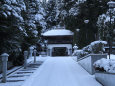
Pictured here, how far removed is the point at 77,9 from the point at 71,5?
100 inches

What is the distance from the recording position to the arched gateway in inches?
1287

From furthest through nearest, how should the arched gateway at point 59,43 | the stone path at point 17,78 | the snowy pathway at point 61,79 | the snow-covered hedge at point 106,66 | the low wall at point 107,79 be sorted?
the arched gateway at point 59,43, the stone path at point 17,78, the snowy pathway at point 61,79, the snow-covered hedge at point 106,66, the low wall at point 107,79

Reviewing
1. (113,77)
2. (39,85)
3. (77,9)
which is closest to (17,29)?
(39,85)

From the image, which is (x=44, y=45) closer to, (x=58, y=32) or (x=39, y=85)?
(x=58, y=32)

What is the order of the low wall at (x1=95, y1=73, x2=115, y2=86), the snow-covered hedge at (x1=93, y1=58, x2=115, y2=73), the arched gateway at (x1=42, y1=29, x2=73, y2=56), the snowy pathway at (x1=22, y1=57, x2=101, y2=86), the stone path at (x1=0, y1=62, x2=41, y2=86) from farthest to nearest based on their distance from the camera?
the arched gateway at (x1=42, y1=29, x2=73, y2=56) → the stone path at (x1=0, y1=62, x2=41, y2=86) → the snowy pathway at (x1=22, y1=57, x2=101, y2=86) → the snow-covered hedge at (x1=93, y1=58, x2=115, y2=73) → the low wall at (x1=95, y1=73, x2=115, y2=86)

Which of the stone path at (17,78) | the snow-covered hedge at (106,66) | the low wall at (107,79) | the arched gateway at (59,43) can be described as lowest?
the stone path at (17,78)

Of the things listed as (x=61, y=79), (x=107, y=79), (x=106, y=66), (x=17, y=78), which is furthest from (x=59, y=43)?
(x=107, y=79)

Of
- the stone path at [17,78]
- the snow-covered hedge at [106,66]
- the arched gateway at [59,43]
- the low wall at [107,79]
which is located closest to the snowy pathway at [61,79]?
the stone path at [17,78]

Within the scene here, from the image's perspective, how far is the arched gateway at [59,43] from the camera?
107 feet

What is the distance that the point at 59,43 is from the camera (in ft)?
109

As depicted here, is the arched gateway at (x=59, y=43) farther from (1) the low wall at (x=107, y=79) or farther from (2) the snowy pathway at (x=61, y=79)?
(1) the low wall at (x=107, y=79)

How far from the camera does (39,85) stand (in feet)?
24.5

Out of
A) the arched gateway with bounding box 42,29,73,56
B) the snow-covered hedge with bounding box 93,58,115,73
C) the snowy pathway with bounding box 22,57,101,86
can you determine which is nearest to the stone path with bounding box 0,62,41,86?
the snowy pathway with bounding box 22,57,101,86

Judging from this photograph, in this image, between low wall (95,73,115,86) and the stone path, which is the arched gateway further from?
low wall (95,73,115,86)
